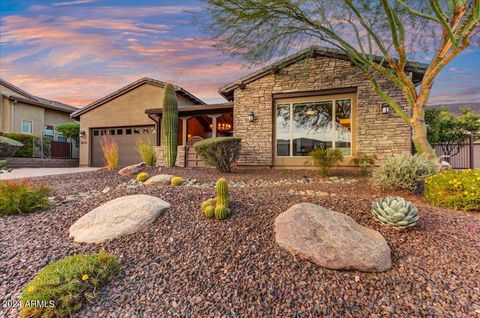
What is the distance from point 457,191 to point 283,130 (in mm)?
6148

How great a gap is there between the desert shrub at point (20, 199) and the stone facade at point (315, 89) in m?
6.69

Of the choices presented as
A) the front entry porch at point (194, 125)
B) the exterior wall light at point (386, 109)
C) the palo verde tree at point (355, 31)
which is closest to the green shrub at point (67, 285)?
the palo verde tree at point (355, 31)

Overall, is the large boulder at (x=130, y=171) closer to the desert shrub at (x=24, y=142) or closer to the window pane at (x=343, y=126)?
the window pane at (x=343, y=126)

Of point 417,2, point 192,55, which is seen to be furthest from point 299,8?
point 192,55

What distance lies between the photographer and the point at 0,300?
188cm

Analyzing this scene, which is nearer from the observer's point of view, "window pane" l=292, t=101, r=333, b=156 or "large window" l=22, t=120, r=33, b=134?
"window pane" l=292, t=101, r=333, b=156

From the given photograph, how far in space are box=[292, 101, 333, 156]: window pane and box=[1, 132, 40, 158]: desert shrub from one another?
14.4 m

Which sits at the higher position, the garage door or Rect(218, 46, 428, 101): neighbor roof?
Rect(218, 46, 428, 101): neighbor roof

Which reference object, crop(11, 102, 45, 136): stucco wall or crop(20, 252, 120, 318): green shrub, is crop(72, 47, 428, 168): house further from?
crop(11, 102, 45, 136): stucco wall

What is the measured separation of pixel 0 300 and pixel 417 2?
9.59m

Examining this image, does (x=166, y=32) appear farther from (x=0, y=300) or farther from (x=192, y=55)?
(x=0, y=300)

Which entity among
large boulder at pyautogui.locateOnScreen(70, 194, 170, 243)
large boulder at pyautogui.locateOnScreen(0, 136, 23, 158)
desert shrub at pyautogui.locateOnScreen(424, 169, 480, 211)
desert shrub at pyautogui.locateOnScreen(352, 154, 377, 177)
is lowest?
large boulder at pyautogui.locateOnScreen(70, 194, 170, 243)

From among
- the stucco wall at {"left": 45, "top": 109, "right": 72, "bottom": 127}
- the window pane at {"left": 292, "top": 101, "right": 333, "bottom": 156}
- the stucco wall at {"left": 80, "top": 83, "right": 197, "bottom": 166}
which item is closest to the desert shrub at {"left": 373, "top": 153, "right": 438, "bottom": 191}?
the window pane at {"left": 292, "top": 101, "right": 333, "bottom": 156}

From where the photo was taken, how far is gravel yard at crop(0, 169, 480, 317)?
181 centimetres
